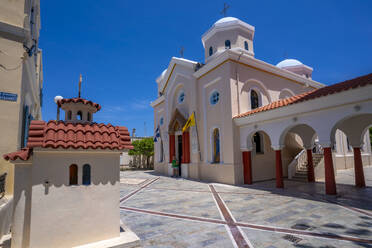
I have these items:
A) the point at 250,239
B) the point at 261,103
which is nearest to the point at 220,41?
the point at 261,103

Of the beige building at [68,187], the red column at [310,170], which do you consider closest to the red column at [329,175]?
the red column at [310,170]

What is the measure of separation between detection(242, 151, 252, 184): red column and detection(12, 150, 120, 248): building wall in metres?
9.32

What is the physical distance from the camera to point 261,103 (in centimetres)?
1463

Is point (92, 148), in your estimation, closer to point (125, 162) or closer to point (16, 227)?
point (16, 227)

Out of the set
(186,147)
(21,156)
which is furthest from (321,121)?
(21,156)

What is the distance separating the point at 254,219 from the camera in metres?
5.98

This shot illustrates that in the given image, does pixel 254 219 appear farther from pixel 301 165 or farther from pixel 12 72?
pixel 301 165

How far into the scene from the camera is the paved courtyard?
457cm

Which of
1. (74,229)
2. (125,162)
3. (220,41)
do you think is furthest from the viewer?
(125,162)

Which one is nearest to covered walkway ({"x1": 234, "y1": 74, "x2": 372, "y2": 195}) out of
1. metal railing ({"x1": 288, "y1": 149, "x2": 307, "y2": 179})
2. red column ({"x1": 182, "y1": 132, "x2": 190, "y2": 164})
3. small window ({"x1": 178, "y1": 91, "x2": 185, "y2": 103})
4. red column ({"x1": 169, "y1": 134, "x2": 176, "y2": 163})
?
metal railing ({"x1": 288, "y1": 149, "x2": 307, "y2": 179})

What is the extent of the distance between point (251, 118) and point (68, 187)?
9.72 m

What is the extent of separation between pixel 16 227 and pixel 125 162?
92.6 ft

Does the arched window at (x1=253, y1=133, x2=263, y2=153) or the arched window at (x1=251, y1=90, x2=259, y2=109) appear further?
the arched window at (x1=251, y1=90, x2=259, y2=109)

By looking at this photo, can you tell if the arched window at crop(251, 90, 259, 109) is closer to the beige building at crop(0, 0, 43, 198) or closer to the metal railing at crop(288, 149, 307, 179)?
the metal railing at crop(288, 149, 307, 179)
